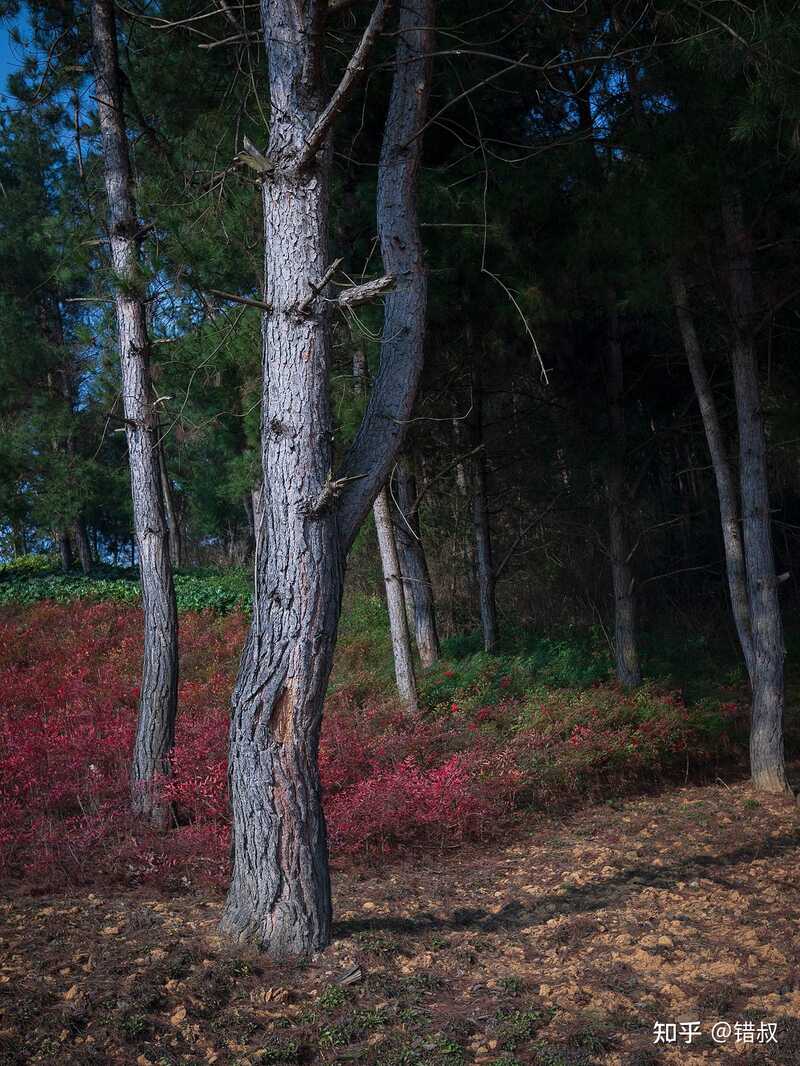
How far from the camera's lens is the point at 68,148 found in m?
6.87

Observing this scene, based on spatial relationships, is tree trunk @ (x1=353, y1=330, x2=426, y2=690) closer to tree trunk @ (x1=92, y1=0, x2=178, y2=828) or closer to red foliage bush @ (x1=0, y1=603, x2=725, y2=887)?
red foliage bush @ (x1=0, y1=603, x2=725, y2=887)

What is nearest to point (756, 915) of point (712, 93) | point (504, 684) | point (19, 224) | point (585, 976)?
point (585, 976)

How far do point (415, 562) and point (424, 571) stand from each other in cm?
15

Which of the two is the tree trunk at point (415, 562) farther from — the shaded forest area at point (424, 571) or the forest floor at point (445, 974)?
the forest floor at point (445, 974)

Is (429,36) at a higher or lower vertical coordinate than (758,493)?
higher

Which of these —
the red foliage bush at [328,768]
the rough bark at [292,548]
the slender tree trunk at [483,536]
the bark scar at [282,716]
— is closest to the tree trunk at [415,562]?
the slender tree trunk at [483,536]

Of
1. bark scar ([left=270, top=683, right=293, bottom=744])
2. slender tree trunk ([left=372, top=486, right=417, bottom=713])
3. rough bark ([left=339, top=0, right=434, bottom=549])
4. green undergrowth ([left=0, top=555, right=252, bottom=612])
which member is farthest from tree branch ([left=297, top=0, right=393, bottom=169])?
green undergrowth ([left=0, top=555, right=252, bottom=612])

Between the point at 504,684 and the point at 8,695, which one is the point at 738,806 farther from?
the point at 8,695

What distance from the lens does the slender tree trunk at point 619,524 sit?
9172mm

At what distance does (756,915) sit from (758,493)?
3.68 m

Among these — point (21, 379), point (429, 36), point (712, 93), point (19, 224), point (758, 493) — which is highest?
point (19, 224)

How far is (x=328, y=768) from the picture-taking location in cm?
629

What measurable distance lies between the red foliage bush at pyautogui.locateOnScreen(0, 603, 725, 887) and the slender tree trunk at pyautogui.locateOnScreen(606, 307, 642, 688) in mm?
619

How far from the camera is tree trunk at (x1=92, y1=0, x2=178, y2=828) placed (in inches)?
244
